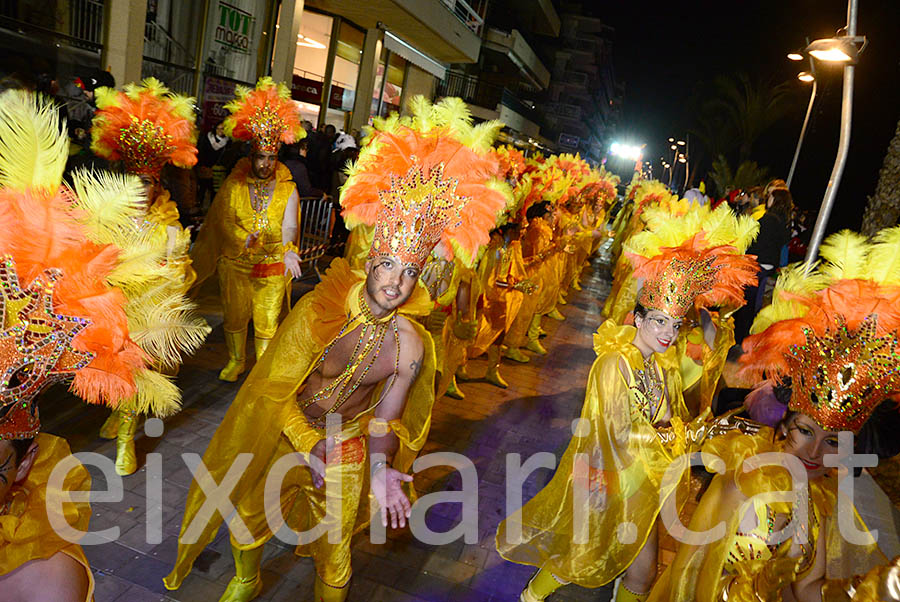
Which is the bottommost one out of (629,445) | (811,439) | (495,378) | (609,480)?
(495,378)

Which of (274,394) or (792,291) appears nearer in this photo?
(274,394)

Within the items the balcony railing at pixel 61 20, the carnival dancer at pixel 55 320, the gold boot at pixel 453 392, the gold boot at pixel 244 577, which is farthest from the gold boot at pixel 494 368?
the balcony railing at pixel 61 20

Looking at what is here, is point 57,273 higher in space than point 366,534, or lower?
higher

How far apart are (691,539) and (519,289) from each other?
4.60m

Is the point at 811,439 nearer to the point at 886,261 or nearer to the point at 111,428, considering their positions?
the point at 886,261

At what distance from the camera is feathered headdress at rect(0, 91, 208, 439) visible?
141 cm

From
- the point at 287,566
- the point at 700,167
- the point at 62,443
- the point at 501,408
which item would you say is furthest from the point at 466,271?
the point at 700,167

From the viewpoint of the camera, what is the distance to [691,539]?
2.84 meters

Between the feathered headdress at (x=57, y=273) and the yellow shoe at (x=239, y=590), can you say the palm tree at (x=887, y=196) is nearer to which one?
the yellow shoe at (x=239, y=590)

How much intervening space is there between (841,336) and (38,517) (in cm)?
286

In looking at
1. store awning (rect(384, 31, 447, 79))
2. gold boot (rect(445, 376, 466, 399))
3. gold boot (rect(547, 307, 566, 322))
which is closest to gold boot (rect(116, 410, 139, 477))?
gold boot (rect(445, 376, 466, 399))

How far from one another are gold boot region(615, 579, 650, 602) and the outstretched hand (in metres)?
1.44

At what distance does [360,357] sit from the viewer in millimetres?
2754

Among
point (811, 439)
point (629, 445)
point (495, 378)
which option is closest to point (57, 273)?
point (629, 445)
